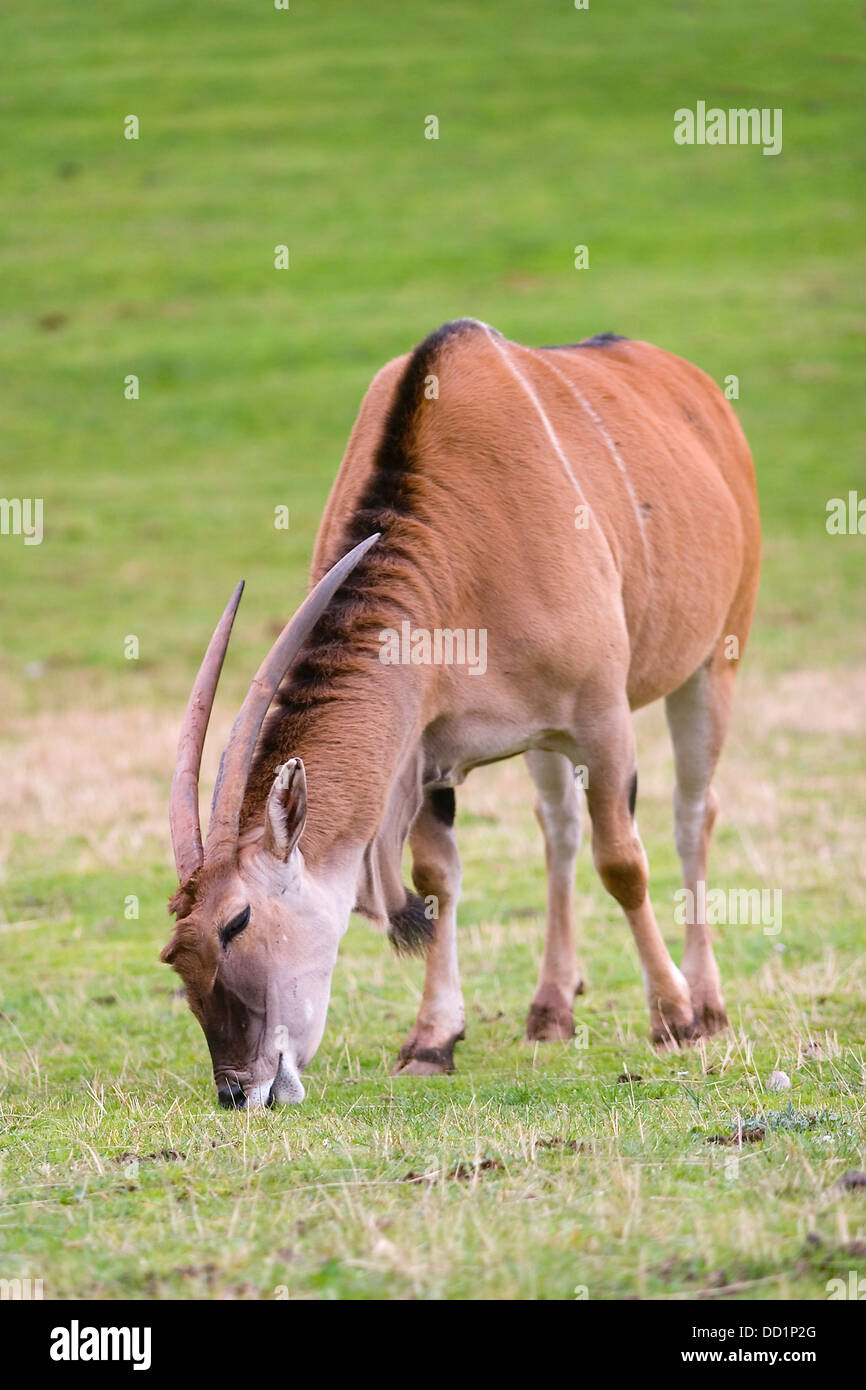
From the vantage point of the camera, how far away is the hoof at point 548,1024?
6582 millimetres

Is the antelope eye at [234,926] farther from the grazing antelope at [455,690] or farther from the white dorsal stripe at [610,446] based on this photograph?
the white dorsal stripe at [610,446]

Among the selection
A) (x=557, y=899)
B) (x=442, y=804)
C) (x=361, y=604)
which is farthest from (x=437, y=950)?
(x=361, y=604)

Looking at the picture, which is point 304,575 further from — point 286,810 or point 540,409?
point 286,810

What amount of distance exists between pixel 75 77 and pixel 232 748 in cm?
4305

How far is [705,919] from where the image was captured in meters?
7.13

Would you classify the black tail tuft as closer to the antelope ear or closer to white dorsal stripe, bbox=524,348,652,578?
the antelope ear

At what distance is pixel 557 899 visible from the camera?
7.02 m

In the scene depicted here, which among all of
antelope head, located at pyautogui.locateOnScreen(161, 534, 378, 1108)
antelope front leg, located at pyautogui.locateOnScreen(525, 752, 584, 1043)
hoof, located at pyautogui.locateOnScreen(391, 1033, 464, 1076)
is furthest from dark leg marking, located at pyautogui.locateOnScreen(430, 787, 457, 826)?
antelope head, located at pyautogui.locateOnScreen(161, 534, 378, 1108)

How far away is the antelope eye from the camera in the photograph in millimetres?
4773

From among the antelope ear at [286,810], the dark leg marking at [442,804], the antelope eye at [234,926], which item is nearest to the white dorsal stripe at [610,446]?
the dark leg marking at [442,804]

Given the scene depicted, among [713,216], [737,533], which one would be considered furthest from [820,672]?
[713,216]

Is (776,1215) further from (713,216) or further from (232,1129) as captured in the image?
(713,216)

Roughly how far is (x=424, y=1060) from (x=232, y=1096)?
131cm

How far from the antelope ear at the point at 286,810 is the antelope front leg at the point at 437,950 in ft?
4.49
